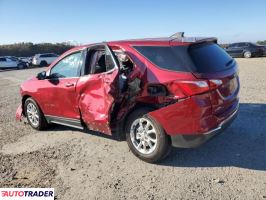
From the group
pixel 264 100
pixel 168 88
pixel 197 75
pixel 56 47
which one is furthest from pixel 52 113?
pixel 56 47

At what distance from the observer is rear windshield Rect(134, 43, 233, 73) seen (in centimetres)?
437

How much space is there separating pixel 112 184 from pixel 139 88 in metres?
1.40

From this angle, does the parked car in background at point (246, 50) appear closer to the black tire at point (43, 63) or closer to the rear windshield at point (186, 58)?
the black tire at point (43, 63)

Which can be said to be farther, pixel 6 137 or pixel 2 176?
pixel 6 137

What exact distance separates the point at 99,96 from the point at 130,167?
1262 millimetres

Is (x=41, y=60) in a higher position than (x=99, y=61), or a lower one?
lower

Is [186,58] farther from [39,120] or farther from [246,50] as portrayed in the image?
[246,50]

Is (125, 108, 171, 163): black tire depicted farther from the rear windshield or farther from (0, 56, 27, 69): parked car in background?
(0, 56, 27, 69): parked car in background

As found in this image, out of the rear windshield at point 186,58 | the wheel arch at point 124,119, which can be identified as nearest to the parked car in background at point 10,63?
the wheel arch at point 124,119

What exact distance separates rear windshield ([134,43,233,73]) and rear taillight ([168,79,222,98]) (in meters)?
0.18

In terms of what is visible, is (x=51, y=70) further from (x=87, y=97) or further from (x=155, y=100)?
(x=155, y=100)

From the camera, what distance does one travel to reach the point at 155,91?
454 centimetres

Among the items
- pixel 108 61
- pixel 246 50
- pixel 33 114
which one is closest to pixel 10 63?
pixel 246 50

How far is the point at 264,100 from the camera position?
8.04m
